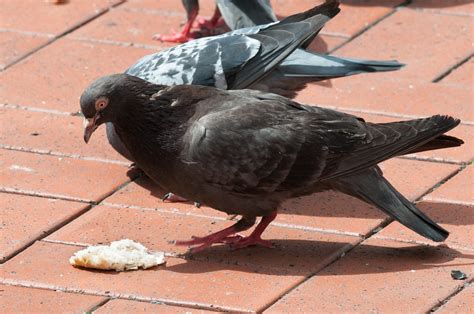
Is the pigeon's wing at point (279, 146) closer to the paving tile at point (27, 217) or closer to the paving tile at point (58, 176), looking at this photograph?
the paving tile at point (27, 217)

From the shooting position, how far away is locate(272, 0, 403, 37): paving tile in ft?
26.8

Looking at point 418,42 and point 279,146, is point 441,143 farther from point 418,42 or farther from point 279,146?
point 418,42

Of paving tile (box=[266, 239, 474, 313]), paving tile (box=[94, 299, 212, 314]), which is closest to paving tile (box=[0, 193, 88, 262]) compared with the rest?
paving tile (box=[94, 299, 212, 314])

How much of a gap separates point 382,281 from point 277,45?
1793 mm

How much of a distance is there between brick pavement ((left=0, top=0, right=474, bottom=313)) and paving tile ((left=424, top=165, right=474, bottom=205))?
1 centimetres

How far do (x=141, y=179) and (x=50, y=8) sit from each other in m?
2.61

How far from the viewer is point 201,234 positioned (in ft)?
18.7

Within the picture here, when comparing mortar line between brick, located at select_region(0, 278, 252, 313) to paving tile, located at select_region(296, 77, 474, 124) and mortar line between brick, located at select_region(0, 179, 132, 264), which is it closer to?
mortar line between brick, located at select_region(0, 179, 132, 264)

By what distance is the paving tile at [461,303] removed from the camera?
4.91 m

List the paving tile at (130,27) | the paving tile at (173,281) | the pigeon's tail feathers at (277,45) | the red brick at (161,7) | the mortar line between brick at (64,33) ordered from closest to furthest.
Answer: the paving tile at (173,281)
the pigeon's tail feathers at (277,45)
the mortar line between brick at (64,33)
the paving tile at (130,27)
the red brick at (161,7)

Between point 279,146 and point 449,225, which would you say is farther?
point 449,225

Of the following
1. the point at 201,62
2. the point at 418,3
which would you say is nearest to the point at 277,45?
the point at 201,62

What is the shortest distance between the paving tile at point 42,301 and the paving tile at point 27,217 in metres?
0.37

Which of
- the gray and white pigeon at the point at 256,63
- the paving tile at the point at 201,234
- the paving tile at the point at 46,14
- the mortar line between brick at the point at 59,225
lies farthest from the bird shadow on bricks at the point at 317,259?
the paving tile at the point at 46,14
